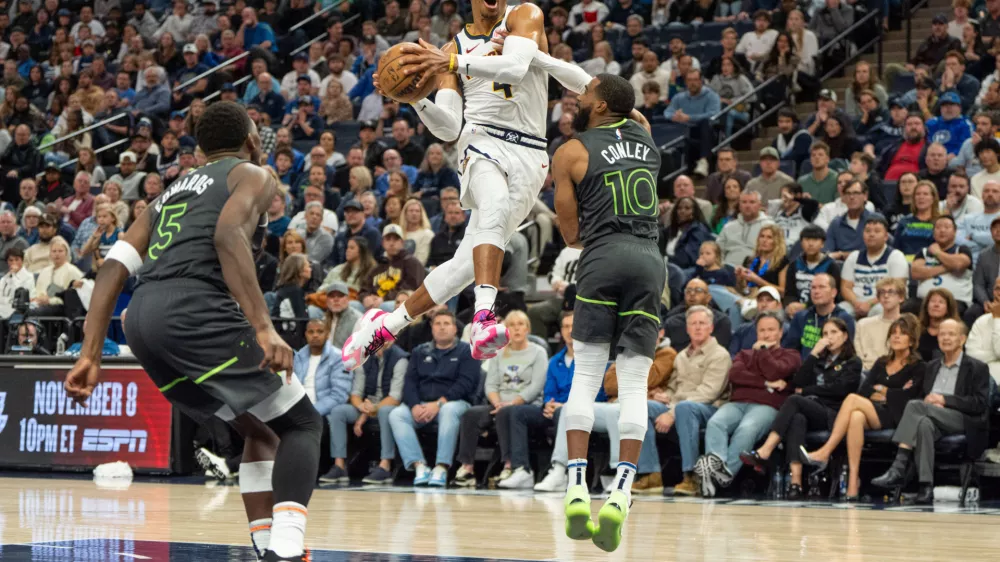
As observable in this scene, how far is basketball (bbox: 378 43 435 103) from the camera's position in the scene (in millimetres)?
6590

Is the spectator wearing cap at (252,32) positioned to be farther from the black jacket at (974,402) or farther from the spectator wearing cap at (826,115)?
the black jacket at (974,402)

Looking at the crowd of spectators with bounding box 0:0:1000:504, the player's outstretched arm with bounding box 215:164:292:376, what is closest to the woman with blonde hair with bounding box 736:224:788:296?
the crowd of spectators with bounding box 0:0:1000:504

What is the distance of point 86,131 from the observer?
2058cm

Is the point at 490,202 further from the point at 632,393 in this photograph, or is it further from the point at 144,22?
the point at 144,22

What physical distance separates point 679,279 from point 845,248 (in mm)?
1532

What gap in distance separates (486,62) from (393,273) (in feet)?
22.4

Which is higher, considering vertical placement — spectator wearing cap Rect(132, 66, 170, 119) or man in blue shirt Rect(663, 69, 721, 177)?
spectator wearing cap Rect(132, 66, 170, 119)

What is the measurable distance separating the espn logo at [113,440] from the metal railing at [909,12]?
376 inches

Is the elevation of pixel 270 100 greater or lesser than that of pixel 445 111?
greater

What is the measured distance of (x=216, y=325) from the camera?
541cm

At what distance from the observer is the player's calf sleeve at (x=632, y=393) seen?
6816mm

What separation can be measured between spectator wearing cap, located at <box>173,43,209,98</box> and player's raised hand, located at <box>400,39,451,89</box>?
1509cm

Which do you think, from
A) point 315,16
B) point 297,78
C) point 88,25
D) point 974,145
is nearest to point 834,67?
point 974,145

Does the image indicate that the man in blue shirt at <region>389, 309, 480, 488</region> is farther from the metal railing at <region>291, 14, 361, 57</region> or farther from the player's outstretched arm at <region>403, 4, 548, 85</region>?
the metal railing at <region>291, 14, 361, 57</region>
